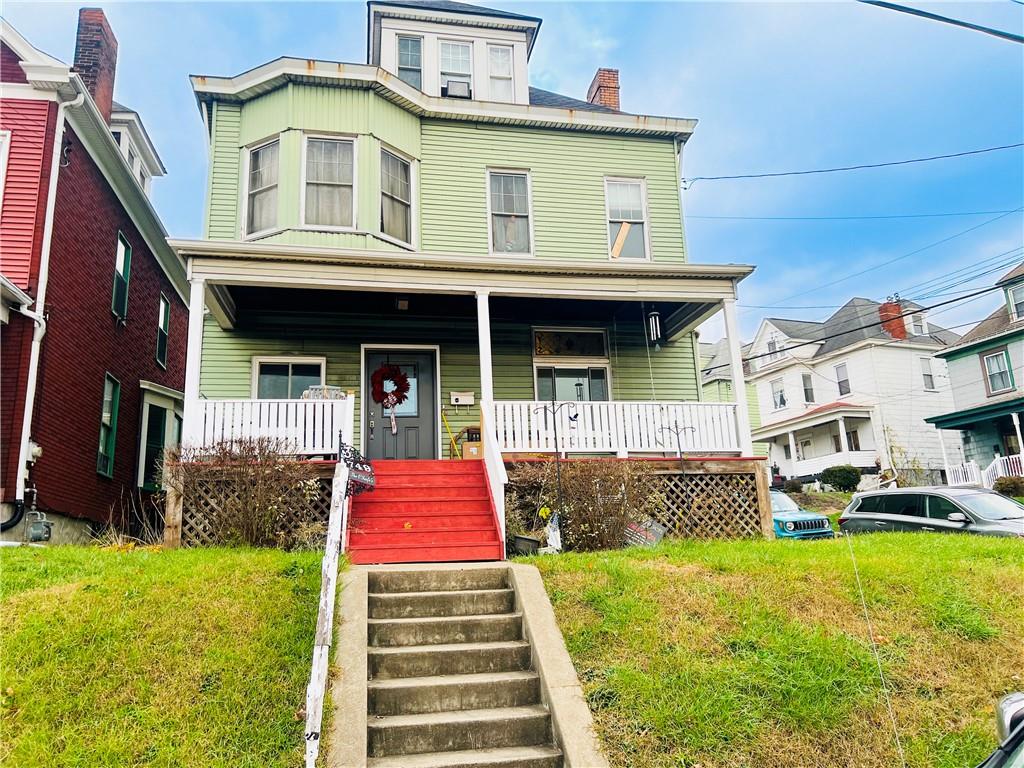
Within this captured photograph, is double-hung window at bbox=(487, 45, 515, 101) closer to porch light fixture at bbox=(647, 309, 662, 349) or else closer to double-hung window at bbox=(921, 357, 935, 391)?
porch light fixture at bbox=(647, 309, 662, 349)

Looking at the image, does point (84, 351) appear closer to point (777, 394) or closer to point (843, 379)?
point (843, 379)

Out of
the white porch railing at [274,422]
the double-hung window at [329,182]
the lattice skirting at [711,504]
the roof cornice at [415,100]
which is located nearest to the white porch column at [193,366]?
the white porch railing at [274,422]

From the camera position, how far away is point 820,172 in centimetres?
1733

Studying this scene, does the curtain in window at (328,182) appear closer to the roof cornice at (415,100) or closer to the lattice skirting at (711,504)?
the roof cornice at (415,100)

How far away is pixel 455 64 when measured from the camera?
14.6 m

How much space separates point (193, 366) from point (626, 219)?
8.54 metres

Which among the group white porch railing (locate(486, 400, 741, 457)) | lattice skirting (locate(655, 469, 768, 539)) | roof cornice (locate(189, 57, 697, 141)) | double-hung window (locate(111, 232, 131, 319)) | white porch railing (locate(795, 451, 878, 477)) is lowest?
lattice skirting (locate(655, 469, 768, 539))

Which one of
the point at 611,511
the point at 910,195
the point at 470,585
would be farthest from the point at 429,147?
the point at 910,195

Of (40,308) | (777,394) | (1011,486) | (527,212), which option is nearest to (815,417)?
(777,394)

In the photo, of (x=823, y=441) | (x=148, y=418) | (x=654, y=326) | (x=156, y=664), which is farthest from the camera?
(x=823, y=441)

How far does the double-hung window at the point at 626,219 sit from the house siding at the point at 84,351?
30.1ft

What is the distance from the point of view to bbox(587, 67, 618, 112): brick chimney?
639 inches

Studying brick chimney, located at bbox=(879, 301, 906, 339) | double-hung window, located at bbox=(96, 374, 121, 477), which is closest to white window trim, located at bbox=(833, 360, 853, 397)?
brick chimney, located at bbox=(879, 301, 906, 339)

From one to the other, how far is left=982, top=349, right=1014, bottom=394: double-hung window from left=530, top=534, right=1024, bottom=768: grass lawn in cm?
2034
